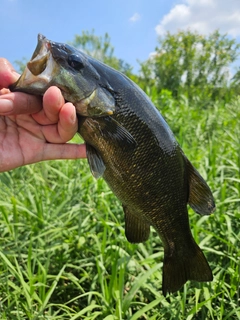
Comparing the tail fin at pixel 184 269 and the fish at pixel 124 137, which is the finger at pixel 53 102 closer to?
the fish at pixel 124 137

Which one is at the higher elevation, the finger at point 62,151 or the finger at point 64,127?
the finger at point 64,127

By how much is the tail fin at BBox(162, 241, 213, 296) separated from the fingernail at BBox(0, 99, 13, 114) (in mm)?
1089

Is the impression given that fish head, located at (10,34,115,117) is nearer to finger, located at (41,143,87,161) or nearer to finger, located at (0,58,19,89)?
finger, located at (0,58,19,89)

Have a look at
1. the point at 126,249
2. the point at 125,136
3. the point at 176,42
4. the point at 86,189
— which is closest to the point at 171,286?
the point at 125,136

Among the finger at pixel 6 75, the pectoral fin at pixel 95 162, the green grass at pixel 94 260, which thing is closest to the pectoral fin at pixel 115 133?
the pectoral fin at pixel 95 162

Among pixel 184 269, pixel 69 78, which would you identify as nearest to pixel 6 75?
pixel 69 78

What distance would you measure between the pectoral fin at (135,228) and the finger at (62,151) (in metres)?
0.45

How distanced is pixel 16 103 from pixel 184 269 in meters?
1.18

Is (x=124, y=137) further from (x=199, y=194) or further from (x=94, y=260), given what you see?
(x=94, y=260)

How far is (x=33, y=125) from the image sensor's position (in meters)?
1.89

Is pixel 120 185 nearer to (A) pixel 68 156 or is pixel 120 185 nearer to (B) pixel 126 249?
(A) pixel 68 156

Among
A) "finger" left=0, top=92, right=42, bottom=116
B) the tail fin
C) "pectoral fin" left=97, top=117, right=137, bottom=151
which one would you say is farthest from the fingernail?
the tail fin

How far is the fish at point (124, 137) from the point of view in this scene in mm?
1549

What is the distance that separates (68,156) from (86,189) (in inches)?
58.2
